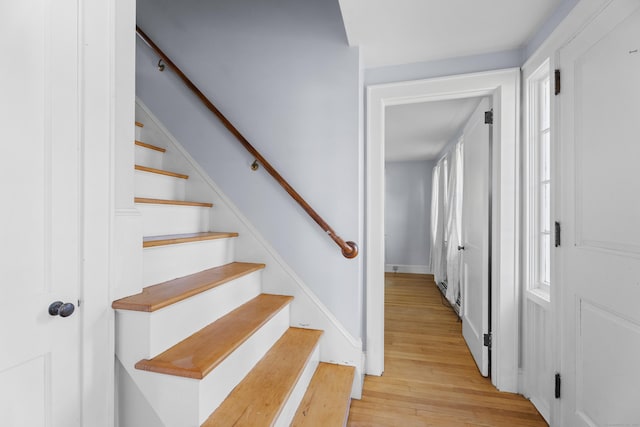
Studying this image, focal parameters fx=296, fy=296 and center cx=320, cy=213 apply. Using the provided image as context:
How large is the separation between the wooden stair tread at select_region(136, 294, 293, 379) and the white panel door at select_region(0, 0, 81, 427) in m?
0.25

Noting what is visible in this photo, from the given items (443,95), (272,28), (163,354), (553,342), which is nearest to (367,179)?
(443,95)

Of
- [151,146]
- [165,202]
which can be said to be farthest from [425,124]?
[165,202]

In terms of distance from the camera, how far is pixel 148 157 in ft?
6.47

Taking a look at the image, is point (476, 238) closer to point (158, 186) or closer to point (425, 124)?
point (425, 124)

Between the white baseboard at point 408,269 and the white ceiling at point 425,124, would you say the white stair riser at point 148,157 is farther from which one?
the white baseboard at point 408,269

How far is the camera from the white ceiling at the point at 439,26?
1.52 m

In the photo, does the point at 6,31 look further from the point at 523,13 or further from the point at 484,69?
the point at 484,69

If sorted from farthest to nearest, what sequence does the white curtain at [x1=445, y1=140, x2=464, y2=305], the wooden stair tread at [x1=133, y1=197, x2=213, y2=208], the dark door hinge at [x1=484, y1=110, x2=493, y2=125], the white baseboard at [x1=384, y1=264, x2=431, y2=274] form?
the white baseboard at [x1=384, y1=264, x2=431, y2=274], the white curtain at [x1=445, y1=140, x2=464, y2=305], the dark door hinge at [x1=484, y1=110, x2=493, y2=125], the wooden stair tread at [x1=133, y1=197, x2=213, y2=208]

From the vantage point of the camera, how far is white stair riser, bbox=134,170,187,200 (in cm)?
163

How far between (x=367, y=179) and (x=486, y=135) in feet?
2.97

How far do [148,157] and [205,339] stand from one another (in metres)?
1.34

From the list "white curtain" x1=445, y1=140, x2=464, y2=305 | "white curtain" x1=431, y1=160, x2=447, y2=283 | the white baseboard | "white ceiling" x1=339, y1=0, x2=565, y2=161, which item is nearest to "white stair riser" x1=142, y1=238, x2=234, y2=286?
"white ceiling" x1=339, y1=0, x2=565, y2=161

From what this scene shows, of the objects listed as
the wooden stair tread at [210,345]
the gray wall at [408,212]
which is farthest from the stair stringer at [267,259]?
the gray wall at [408,212]

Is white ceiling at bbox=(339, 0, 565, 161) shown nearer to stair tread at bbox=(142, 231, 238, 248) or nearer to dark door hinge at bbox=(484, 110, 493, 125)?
dark door hinge at bbox=(484, 110, 493, 125)
